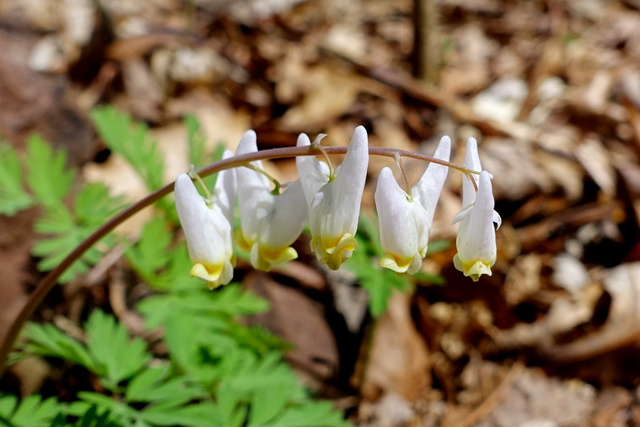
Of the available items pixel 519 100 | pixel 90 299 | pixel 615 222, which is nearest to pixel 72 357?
pixel 90 299

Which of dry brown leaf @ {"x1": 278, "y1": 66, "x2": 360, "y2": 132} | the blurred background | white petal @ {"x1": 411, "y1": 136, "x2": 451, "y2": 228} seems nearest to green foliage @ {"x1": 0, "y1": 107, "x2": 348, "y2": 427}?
the blurred background

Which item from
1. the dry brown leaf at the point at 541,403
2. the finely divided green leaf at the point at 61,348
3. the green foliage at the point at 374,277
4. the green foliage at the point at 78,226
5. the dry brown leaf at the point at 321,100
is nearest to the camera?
Result: the finely divided green leaf at the point at 61,348

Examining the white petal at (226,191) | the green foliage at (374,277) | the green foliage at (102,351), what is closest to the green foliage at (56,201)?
the green foliage at (102,351)

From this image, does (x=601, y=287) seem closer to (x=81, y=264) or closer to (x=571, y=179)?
(x=571, y=179)

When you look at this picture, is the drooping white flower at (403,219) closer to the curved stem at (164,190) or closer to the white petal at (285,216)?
the curved stem at (164,190)

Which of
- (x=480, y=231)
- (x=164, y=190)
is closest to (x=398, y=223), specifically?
(x=480, y=231)

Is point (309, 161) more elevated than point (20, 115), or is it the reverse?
point (309, 161)
